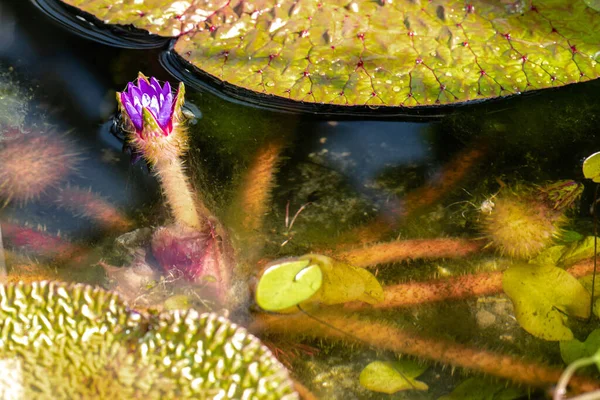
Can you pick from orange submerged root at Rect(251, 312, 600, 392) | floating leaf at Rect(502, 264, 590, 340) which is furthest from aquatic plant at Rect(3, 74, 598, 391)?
floating leaf at Rect(502, 264, 590, 340)

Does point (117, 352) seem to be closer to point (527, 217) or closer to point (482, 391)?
point (482, 391)

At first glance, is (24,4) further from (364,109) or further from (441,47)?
(441,47)

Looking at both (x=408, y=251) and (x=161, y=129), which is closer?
(x=161, y=129)

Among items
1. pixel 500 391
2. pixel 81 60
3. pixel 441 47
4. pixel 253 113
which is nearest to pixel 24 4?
pixel 81 60

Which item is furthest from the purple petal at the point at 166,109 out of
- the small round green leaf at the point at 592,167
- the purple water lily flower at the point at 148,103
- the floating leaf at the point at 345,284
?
the small round green leaf at the point at 592,167

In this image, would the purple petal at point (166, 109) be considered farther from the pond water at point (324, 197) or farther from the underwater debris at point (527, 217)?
the underwater debris at point (527, 217)

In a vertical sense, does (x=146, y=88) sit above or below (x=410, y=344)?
above

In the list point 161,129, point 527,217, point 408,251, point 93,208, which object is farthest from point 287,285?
point 527,217

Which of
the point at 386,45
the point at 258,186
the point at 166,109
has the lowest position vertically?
the point at 258,186
